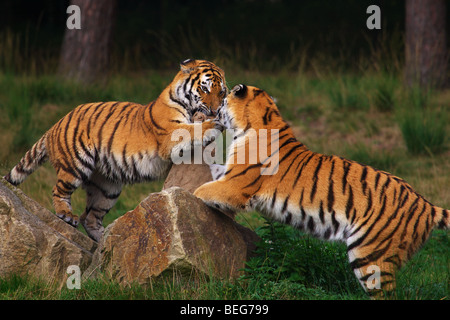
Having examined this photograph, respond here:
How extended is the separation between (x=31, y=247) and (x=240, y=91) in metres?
1.73

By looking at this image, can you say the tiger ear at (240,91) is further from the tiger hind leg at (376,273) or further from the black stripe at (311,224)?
the tiger hind leg at (376,273)

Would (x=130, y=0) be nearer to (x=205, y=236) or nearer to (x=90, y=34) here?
(x=90, y=34)

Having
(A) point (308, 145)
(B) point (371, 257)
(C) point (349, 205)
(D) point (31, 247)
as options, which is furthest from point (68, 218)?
(A) point (308, 145)

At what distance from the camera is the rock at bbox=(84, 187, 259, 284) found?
385 cm

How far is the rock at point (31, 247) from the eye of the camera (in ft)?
13.3

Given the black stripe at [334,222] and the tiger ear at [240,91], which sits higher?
the tiger ear at [240,91]

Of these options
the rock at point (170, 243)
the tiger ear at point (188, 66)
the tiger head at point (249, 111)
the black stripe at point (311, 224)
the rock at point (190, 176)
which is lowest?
the rock at point (170, 243)

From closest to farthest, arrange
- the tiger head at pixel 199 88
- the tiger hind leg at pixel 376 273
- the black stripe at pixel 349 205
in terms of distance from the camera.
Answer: the tiger hind leg at pixel 376 273 < the black stripe at pixel 349 205 < the tiger head at pixel 199 88

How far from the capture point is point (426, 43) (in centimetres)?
889

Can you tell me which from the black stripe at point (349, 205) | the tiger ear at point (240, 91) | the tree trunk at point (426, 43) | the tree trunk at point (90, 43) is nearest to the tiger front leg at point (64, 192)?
the tiger ear at point (240, 91)

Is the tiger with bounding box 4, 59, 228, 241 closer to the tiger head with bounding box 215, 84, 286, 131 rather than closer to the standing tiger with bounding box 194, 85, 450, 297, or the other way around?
the tiger head with bounding box 215, 84, 286, 131

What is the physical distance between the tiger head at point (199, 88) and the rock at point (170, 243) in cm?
109

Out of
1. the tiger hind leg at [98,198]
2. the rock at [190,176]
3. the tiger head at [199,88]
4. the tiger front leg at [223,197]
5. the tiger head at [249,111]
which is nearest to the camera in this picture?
the tiger front leg at [223,197]

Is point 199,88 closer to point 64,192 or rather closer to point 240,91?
point 240,91
